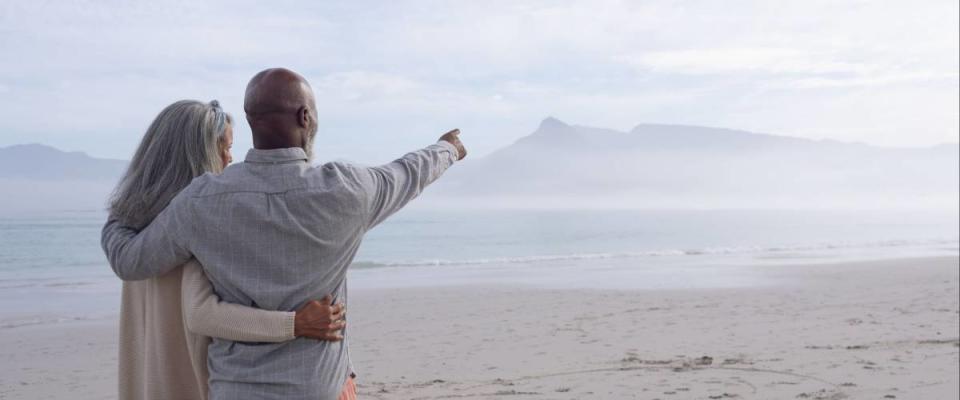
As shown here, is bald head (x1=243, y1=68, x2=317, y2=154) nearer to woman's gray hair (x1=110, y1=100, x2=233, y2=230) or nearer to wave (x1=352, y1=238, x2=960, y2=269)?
woman's gray hair (x1=110, y1=100, x2=233, y2=230)

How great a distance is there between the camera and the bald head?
2.09m

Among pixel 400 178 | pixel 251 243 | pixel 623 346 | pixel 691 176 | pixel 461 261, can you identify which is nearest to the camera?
pixel 251 243

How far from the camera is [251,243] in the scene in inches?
79.8

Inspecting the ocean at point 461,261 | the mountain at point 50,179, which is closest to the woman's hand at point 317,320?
the mountain at point 50,179

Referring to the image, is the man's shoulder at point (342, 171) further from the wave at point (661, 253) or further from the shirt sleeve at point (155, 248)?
the wave at point (661, 253)

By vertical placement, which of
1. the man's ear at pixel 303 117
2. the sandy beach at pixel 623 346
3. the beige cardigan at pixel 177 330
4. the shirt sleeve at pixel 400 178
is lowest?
the sandy beach at pixel 623 346

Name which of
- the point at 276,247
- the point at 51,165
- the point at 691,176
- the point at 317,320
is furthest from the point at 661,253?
the point at 691,176

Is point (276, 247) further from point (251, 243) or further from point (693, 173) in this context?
point (693, 173)

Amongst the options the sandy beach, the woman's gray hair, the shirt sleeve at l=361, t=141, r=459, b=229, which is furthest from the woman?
the sandy beach

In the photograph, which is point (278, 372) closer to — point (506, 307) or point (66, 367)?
point (66, 367)

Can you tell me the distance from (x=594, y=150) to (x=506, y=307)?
171 meters

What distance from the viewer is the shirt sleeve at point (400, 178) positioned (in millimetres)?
2154

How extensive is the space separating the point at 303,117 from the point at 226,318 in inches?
20.3

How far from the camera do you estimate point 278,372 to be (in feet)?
6.99
